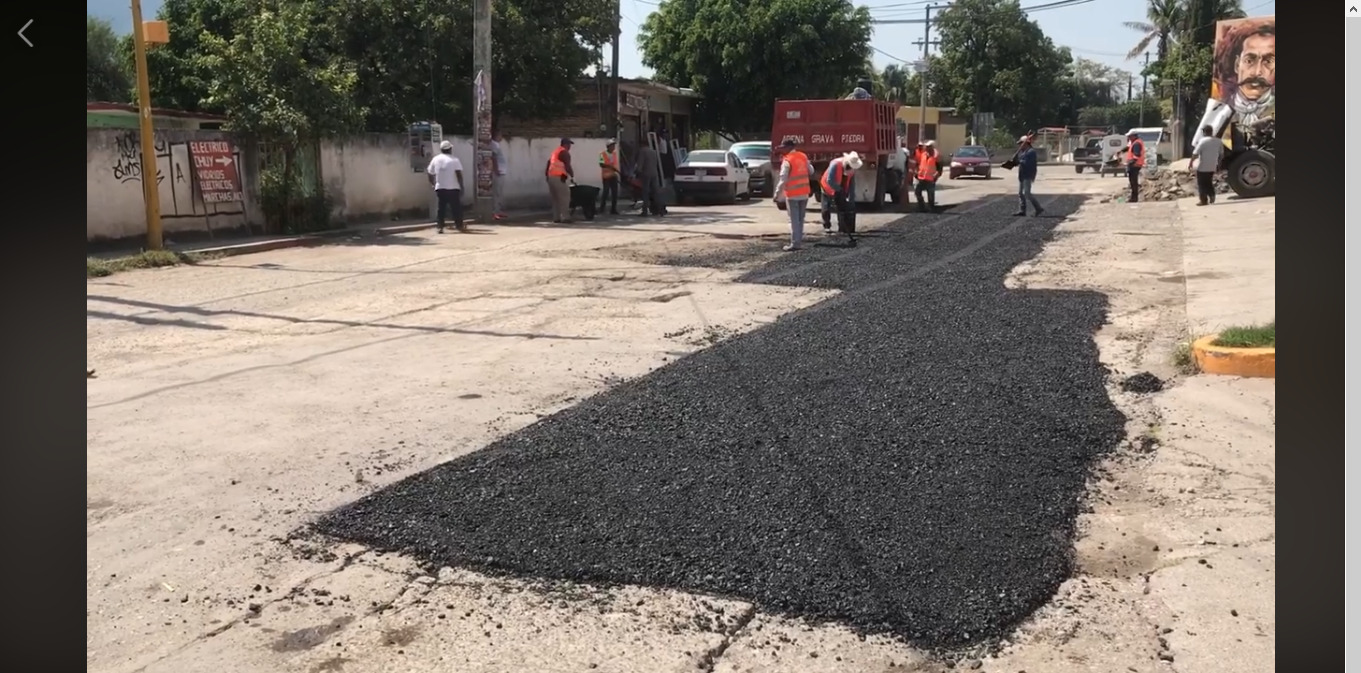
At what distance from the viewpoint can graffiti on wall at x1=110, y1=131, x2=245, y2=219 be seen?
1742 cm

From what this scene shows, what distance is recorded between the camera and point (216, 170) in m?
19.0

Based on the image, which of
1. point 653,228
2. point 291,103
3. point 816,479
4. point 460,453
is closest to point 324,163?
point 291,103

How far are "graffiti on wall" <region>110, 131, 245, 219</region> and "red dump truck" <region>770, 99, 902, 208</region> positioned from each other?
10.5 meters

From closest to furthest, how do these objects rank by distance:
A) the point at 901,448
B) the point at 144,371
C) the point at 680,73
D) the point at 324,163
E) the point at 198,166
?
1. the point at 901,448
2. the point at 144,371
3. the point at 198,166
4. the point at 324,163
5. the point at 680,73

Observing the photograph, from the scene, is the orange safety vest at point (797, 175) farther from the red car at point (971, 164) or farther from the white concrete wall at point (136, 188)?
the red car at point (971, 164)

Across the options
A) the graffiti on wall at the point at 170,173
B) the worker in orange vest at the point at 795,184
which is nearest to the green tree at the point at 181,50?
the graffiti on wall at the point at 170,173

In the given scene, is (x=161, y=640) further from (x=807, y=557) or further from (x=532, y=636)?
(x=807, y=557)

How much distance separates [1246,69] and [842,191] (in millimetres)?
14644

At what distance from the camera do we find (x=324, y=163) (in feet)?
69.5

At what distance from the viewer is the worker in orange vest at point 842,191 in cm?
1805

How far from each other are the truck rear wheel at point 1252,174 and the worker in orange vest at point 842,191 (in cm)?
1119

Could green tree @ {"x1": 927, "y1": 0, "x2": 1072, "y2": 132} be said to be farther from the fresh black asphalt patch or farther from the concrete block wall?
the fresh black asphalt patch

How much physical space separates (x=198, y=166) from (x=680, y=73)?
28.5 meters

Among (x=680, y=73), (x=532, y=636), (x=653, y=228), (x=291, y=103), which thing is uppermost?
(x=680, y=73)
